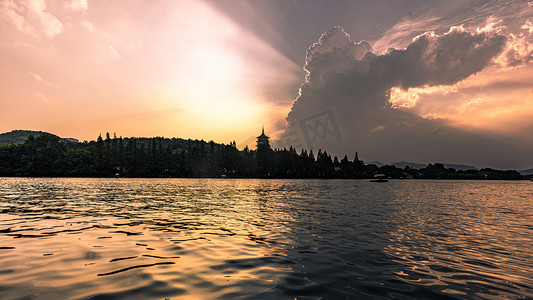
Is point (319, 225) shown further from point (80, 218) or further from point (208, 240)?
point (80, 218)

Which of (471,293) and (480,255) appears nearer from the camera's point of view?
(471,293)

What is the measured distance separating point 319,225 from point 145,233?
12487 mm

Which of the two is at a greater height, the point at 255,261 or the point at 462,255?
the point at 255,261

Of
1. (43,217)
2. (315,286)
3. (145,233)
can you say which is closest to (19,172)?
(43,217)

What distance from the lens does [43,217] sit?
72.5 ft

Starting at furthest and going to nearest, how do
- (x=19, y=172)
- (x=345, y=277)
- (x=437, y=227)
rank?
(x=19, y=172) < (x=437, y=227) < (x=345, y=277)

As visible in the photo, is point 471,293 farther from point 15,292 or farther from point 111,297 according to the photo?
point 15,292

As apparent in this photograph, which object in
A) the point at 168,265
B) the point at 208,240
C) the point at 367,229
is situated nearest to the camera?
the point at 168,265

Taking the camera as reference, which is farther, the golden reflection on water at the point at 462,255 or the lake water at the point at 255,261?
the golden reflection on water at the point at 462,255

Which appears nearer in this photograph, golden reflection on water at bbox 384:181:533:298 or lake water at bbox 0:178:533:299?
lake water at bbox 0:178:533:299

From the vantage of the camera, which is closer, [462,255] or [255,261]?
[255,261]

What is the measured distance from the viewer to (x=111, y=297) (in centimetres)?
752

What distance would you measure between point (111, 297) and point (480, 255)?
1602 cm

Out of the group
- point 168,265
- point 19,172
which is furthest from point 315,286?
point 19,172
